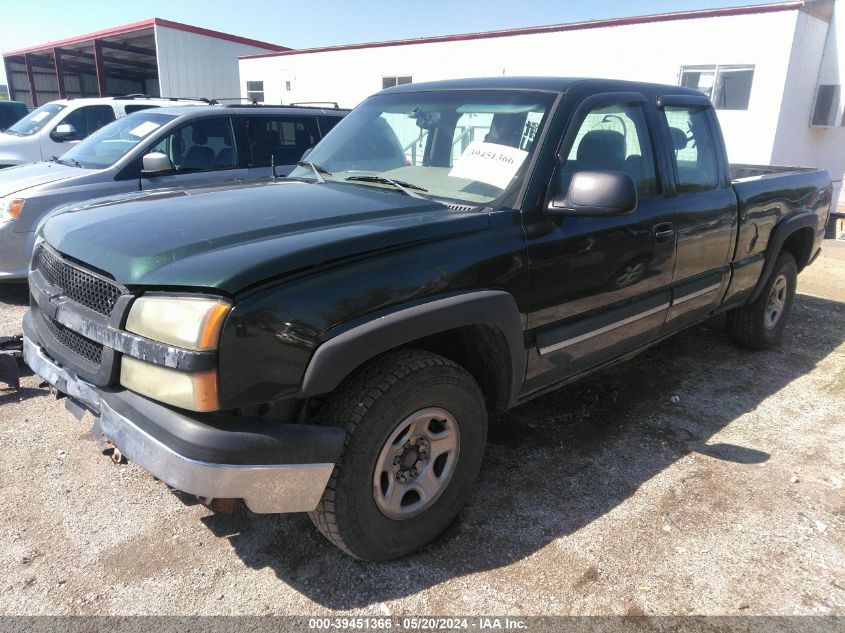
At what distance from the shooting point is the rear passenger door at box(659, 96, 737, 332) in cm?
366

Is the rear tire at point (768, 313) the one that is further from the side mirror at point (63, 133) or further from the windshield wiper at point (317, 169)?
the side mirror at point (63, 133)

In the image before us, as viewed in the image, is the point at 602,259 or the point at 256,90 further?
the point at 256,90

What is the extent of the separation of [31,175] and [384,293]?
544 centimetres

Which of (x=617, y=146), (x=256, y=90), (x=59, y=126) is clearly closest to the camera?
(x=617, y=146)

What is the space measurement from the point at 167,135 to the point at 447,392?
195 inches

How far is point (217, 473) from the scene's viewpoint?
1.99 m

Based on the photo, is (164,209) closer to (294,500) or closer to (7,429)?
(294,500)

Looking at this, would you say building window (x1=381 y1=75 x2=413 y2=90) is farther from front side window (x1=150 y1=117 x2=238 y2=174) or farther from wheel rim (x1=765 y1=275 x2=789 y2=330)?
wheel rim (x1=765 y1=275 x2=789 y2=330)

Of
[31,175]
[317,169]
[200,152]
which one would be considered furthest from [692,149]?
[31,175]

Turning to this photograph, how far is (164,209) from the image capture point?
8.58 feet

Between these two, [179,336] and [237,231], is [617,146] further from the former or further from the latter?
[179,336]

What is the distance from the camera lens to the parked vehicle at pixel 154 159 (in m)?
5.64

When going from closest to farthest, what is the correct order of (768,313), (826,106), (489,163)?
1. (489,163)
2. (768,313)
3. (826,106)

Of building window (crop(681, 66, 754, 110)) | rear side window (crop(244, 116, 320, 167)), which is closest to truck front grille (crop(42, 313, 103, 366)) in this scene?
rear side window (crop(244, 116, 320, 167))
